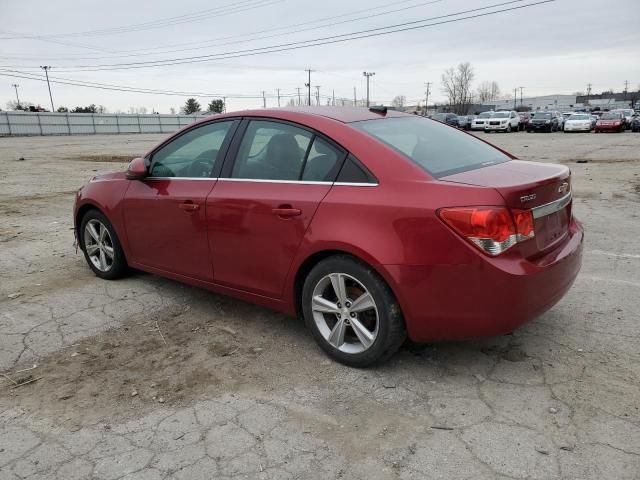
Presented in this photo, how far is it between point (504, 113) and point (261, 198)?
3956 centimetres

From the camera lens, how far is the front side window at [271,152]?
11.4ft

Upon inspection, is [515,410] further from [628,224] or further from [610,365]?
[628,224]

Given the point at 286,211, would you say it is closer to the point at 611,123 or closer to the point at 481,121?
the point at 611,123

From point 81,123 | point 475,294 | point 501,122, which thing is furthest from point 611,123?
point 81,123

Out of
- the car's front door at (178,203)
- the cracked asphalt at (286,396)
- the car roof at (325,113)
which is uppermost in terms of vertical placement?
the car roof at (325,113)

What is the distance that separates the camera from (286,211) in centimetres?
334

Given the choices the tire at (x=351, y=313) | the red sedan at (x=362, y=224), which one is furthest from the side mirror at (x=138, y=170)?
the tire at (x=351, y=313)

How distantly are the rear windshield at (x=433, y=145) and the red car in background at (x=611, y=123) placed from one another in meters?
36.4

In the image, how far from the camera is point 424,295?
9.43ft

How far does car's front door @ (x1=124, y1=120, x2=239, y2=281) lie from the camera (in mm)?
3930

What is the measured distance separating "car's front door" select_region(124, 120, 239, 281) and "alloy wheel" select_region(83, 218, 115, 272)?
48cm

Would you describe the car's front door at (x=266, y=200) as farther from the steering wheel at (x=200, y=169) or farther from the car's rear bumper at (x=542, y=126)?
the car's rear bumper at (x=542, y=126)

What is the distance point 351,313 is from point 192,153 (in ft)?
6.27

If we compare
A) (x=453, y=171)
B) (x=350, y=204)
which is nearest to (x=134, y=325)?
(x=350, y=204)
